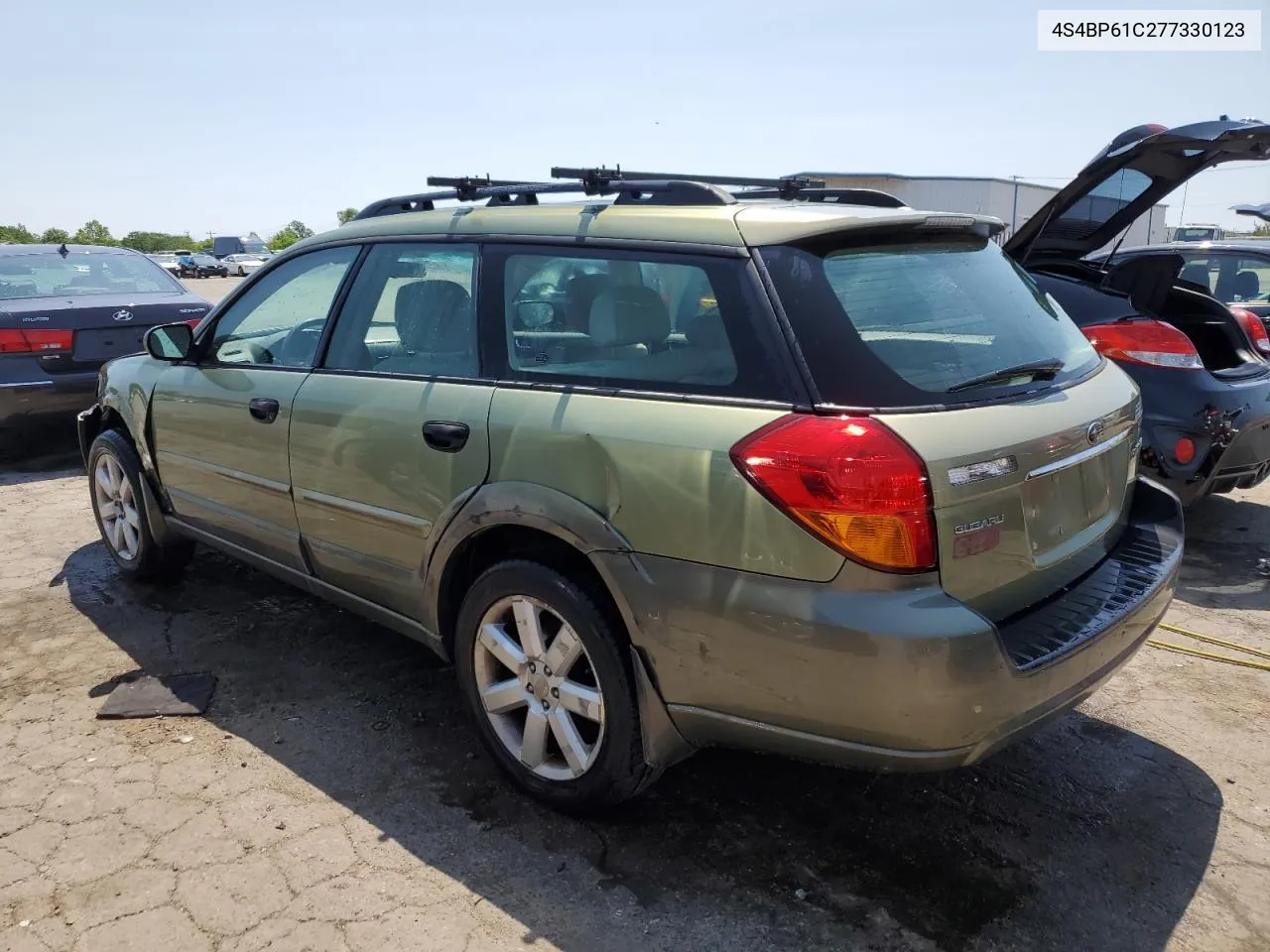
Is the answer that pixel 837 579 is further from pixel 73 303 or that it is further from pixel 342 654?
pixel 73 303

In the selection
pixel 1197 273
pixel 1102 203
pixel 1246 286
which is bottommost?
pixel 1246 286

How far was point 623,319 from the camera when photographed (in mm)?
2658

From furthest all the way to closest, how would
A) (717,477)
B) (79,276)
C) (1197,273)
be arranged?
(79,276) < (1197,273) < (717,477)

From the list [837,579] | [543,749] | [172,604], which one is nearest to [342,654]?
[172,604]

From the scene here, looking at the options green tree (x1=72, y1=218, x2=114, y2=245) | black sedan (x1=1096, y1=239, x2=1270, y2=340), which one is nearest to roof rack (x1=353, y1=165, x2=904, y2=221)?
black sedan (x1=1096, y1=239, x2=1270, y2=340)

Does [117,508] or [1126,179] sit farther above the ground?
[1126,179]

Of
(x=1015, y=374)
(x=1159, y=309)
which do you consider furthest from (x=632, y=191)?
(x=1159, y=309)

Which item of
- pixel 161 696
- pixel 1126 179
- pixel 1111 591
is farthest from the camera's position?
pixel 1126 179

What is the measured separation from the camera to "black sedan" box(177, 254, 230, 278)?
48250 millimetres

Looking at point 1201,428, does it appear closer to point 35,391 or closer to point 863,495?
point 863,495

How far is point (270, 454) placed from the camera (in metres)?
3.54

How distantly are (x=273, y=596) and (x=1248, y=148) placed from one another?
16.7 ft

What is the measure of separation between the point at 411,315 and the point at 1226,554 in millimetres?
4342

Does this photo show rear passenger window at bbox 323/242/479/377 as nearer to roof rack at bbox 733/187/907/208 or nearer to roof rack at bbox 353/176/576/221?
roof rack at bbox 353/176/576/221
